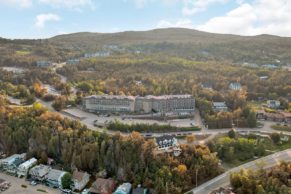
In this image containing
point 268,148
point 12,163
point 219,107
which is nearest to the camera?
point 12,163

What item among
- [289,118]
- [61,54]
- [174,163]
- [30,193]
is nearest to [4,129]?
[30,193]

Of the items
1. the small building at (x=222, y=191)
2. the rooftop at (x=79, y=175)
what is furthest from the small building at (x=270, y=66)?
the rooftop at (x=79, y=175)

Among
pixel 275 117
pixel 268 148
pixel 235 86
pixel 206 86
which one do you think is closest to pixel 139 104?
pixel 206 86

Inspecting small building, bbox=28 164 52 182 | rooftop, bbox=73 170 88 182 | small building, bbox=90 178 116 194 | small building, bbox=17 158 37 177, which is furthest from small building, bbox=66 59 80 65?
small building, bbox=90 178 116 194

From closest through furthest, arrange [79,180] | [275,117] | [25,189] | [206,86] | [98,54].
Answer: [79,180]
[25,189]
[275,117]
[206,86]
[98,54]

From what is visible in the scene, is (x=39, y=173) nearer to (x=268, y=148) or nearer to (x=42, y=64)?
(x=268, y=148)

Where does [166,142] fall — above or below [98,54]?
below
